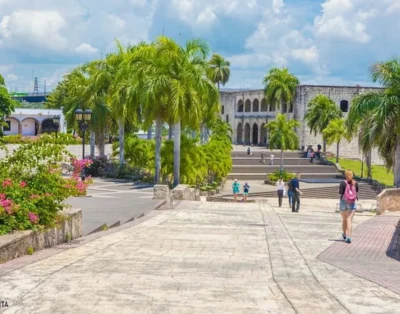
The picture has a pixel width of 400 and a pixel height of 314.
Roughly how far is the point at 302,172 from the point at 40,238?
1746 inches

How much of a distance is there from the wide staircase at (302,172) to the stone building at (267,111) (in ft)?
19.9

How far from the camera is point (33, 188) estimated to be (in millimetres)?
10703

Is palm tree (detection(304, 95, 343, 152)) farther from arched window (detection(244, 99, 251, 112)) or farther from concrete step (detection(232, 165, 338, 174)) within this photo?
arched window (detection(244, 99, 251, 112))

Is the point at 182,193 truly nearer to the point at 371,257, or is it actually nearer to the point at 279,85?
the point at 371,257

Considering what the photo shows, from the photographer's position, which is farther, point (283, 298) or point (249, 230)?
point (249, 230)

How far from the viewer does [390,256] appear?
10.8 m

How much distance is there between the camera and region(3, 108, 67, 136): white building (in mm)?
76688

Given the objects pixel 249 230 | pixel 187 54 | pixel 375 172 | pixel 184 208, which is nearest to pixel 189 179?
pixel 187 54

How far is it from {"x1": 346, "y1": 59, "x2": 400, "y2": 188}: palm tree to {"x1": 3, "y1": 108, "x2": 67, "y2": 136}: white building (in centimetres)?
5400

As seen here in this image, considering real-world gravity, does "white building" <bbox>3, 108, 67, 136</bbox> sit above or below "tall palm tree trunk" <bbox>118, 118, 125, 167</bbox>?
above

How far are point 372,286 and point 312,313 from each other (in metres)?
1.62

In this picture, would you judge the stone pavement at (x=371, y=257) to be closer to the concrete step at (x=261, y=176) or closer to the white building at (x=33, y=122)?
the concrete step at (x=261, y=176)

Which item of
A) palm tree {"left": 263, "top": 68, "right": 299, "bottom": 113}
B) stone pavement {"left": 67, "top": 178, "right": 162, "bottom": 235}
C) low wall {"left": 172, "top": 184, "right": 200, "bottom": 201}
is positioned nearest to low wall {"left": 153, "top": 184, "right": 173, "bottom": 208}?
stone pavement {"left": 67, "top": 178, "right": 162, "bottom": 235}

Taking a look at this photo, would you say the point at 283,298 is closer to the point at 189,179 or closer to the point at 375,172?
the point at 189,179
